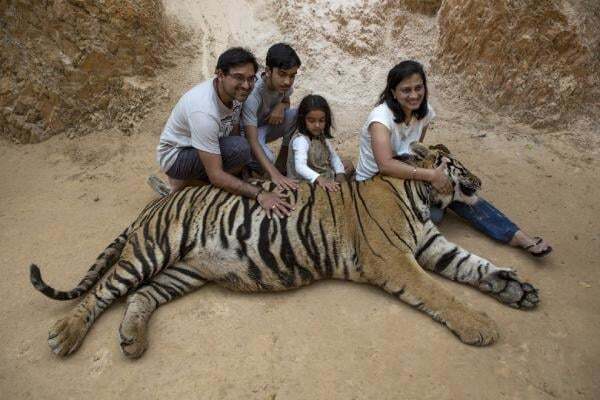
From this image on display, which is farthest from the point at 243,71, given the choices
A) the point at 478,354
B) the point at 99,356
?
the point at 478,354

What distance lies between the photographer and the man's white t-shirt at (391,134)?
3484 millimetres

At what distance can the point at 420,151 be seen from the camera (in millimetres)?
3471

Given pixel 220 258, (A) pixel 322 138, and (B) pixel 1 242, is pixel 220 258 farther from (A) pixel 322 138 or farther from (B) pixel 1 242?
(B) pixel 1 242

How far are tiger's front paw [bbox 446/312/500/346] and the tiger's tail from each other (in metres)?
2.38

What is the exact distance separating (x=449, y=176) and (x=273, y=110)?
163 centimetres

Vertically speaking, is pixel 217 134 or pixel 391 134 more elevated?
pixel 391 134

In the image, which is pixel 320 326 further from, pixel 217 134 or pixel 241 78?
pixel 241 78

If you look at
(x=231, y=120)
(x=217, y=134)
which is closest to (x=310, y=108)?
(x=231, y=120)

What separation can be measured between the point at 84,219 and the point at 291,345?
2454 mm

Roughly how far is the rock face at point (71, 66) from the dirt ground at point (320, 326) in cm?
100

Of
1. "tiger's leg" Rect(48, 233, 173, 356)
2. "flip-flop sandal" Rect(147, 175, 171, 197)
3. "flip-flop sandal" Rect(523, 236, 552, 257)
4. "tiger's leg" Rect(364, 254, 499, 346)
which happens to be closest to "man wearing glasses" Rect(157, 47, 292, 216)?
"flip-flop sandal" Rect(147, 175, 171, 197)

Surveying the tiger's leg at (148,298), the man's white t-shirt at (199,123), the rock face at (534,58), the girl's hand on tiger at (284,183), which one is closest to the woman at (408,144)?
the girl's hand on tiger at (284,183)

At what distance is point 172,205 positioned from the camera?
330cm

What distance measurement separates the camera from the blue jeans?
136 inches
